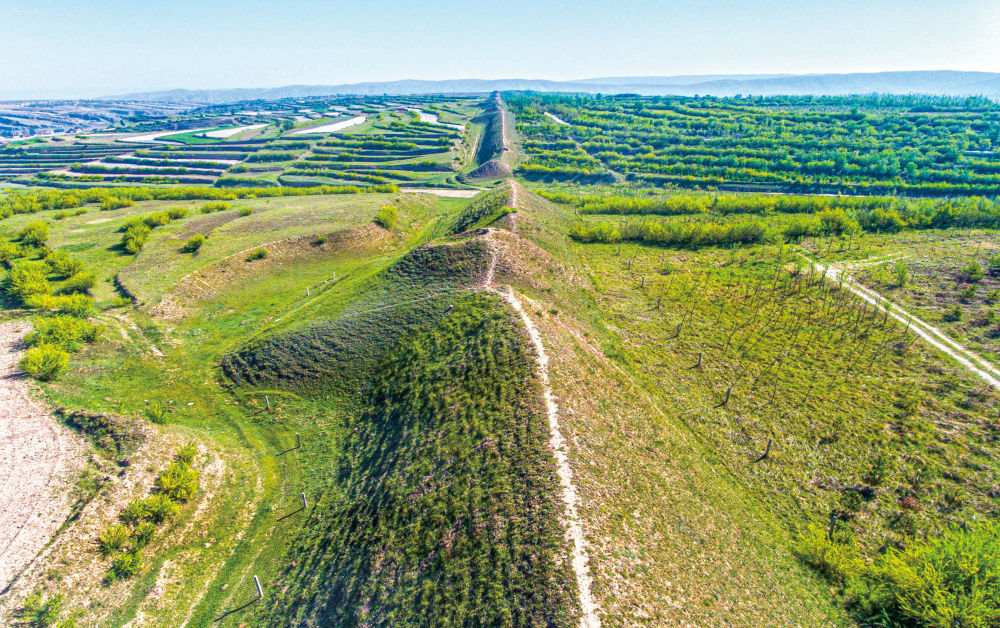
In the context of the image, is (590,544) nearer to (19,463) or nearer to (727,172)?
(19,463)

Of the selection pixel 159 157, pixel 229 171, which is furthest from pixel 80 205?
pixel 159 157

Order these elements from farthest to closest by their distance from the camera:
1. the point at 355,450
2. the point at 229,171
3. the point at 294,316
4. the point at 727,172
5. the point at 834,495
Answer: the point at 229,171
the point at 727,172
the point at 294,316
the point at 355,450
the point at 834,495

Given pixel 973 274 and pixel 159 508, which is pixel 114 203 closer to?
pixel 159 508

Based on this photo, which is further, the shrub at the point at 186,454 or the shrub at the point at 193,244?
the shrub at the point at 193,244

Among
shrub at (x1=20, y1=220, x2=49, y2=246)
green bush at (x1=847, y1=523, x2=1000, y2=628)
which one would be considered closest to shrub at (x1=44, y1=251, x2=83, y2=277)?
shrub at (x1=20, y1=220, x2=49, y2=246)

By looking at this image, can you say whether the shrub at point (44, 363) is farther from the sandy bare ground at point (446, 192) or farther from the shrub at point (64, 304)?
the sandy bare ground at point (446, 192)

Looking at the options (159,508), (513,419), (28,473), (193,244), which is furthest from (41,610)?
(193,244)

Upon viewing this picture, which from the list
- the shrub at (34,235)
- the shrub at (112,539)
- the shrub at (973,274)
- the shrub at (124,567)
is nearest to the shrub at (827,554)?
the shrub at (124,567)
